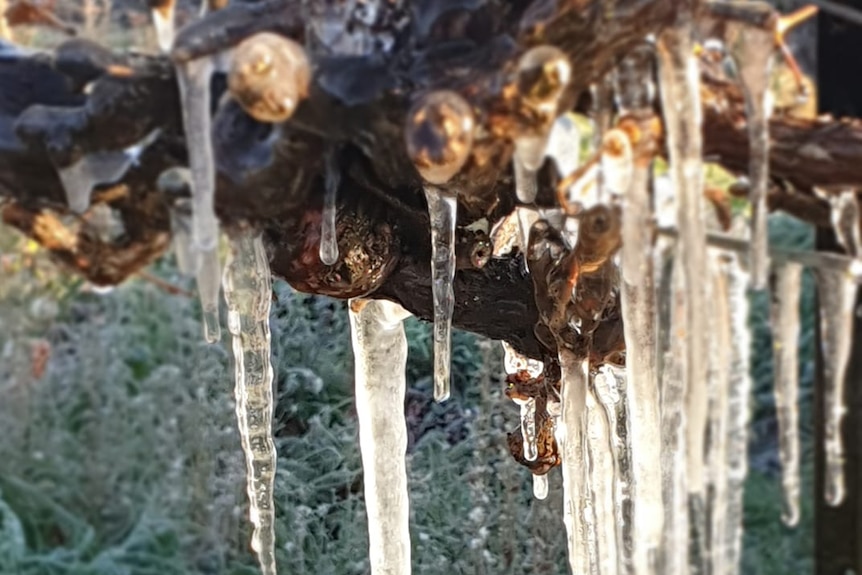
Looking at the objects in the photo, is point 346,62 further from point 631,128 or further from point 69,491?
point 69,491

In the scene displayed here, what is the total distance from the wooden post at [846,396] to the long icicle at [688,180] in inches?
40.3

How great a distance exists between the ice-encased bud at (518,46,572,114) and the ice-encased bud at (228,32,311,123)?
13cm

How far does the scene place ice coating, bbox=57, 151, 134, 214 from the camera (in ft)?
1.87

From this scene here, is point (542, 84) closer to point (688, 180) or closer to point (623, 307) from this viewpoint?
point (688, 180)

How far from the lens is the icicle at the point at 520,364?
950mm

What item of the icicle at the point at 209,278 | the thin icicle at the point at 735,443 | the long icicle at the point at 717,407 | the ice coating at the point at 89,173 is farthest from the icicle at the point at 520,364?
the thin icicle at the point at 735,443

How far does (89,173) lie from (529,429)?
1.89 feet

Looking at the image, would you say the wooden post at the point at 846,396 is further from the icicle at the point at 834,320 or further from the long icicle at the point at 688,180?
the long icicle at the point at 688,180

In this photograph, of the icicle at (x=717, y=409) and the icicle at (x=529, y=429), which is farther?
the icicle at (x=717, y=409)

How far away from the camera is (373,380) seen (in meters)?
0.91

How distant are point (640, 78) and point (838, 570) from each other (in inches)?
56.8

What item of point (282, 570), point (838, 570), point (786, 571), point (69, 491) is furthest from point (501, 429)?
point (69, 491)

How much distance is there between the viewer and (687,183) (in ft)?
1.85

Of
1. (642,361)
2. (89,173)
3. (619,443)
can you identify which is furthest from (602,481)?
(89,173)
